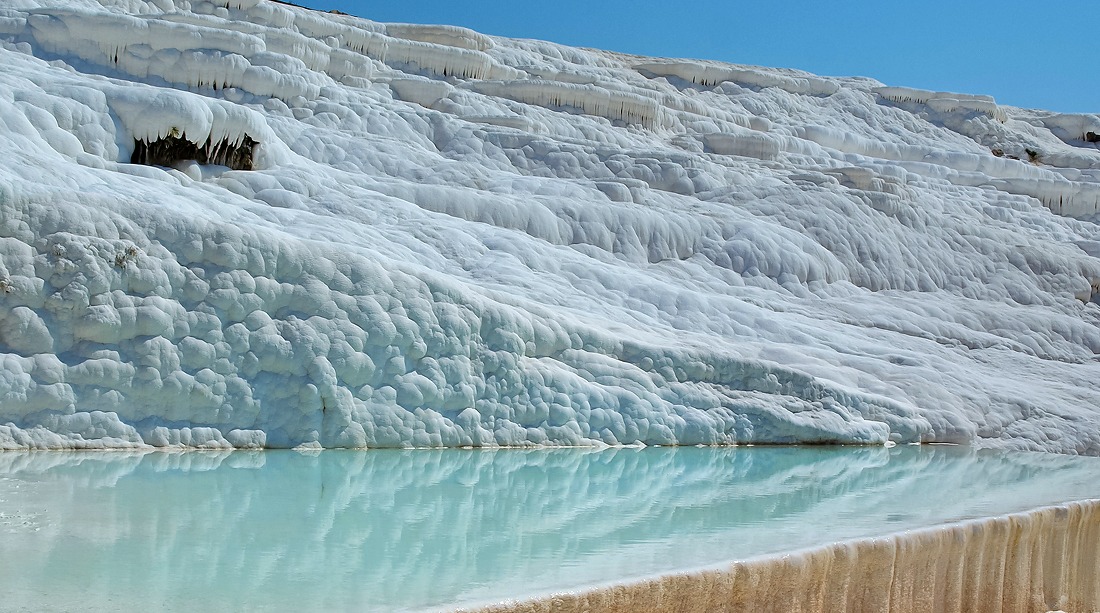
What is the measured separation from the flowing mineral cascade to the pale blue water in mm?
473

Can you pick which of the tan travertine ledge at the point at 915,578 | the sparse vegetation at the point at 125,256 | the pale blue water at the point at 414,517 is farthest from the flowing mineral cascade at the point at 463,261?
the tan travertine ledge at the point at 915,578

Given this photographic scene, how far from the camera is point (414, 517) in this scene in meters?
4.68

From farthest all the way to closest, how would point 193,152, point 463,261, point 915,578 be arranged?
point 193,152, point 463,261, point 915,578

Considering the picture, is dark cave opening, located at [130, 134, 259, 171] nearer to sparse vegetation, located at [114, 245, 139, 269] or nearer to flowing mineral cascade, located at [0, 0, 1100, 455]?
flowing mineral cascade, located at [0, 0, 1100, 455]

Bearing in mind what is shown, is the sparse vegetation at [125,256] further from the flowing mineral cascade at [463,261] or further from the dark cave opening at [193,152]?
the dark cave opening at [193,152]

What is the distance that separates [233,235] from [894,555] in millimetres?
4359

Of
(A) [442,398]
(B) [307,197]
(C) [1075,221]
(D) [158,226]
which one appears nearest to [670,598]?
(A) [442,398]

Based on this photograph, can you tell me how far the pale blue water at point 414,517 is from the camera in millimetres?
3299

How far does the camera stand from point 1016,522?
5.18 meters

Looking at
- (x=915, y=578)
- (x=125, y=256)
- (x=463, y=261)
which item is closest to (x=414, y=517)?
(x=915, y=578)

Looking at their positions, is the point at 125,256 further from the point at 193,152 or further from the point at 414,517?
the point at 193,152

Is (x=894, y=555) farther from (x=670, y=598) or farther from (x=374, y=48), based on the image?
(x=374, y=48)

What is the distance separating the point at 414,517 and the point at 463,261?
5533 millimetres

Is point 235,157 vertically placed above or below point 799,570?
above
